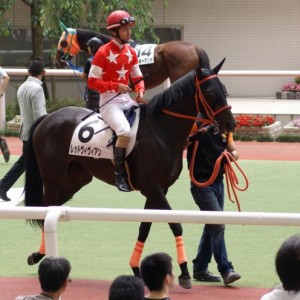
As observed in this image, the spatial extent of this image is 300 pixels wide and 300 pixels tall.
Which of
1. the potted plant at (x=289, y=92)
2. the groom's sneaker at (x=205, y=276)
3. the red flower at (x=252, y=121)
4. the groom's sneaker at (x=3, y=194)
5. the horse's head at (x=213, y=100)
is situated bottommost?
the potted plant at (x=289, y=92)

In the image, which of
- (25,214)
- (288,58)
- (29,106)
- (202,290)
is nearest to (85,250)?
(202,290)

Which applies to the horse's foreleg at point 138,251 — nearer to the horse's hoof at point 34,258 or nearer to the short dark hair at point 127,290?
the horse's hoof at point 34,258

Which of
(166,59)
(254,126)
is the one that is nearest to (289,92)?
(254,126)

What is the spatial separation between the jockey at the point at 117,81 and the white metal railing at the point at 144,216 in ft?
10.4

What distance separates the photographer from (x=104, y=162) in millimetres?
8672

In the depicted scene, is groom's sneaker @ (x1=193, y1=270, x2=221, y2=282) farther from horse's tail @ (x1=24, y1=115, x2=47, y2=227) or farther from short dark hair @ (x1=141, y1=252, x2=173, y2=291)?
short dark hair @ (x1=141, y1=252, x2=173, y2=291)

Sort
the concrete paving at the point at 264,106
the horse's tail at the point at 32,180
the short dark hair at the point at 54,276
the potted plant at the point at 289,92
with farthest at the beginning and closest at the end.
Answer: the potted plant at the point at 289,92 < the concrete paving at the point at 264,106 < the horse's tail at the point at 32,180 < the short dark hair at the point at 54,276

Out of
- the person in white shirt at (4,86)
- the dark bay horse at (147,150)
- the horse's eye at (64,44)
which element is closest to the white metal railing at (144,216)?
the dark bay horse at (147,150)

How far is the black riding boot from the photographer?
27.5ft

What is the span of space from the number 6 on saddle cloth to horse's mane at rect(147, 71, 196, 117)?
200mm

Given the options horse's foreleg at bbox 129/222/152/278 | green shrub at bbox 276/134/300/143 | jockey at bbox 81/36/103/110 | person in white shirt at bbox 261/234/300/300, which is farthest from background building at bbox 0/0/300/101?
person in white shirt at bbox 261/234/300/300

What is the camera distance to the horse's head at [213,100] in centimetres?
808

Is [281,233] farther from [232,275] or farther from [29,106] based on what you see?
[29,106]

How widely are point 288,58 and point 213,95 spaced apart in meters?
20.6
